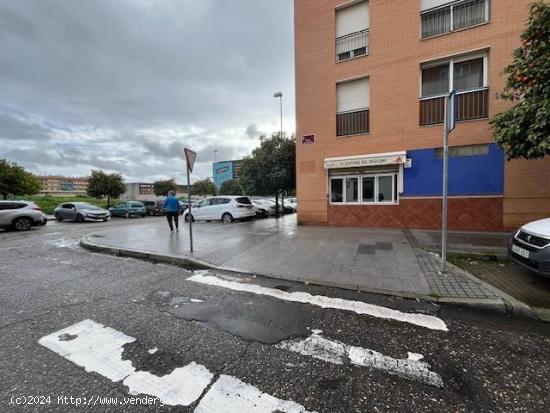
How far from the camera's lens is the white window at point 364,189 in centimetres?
1053

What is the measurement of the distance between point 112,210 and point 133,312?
2287 cm

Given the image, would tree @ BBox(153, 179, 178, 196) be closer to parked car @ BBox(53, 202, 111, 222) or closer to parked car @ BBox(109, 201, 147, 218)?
parked car @ BBox(109, 201, 147, 218)

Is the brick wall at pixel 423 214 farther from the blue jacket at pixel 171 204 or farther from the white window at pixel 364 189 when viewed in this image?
the blue jacket at pixel 171 204

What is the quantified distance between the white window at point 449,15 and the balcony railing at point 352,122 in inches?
141

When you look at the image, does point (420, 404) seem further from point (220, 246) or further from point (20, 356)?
point (220, 246)

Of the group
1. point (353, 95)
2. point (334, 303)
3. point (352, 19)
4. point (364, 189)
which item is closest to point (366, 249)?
point (334, 303)

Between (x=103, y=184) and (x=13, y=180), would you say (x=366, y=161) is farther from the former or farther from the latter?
(x=103, y=184)

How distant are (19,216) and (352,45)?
18117 millimetres

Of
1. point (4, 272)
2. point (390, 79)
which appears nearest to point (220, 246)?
point (4, 272)

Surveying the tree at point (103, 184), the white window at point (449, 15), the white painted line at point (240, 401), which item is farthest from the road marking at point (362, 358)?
the tree at point (103, 184)

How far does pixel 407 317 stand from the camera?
11.2 ft

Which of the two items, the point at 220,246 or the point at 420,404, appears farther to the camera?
the point at 220,246

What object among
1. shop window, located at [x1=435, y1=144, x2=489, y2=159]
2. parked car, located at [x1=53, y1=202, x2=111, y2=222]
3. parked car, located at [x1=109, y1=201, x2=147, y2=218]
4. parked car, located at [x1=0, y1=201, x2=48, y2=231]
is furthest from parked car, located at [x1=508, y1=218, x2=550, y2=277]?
parked car, located at [x1=109, y1=201, x2=147, y2=218]

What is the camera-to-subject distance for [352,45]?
36.4 ft
